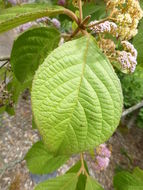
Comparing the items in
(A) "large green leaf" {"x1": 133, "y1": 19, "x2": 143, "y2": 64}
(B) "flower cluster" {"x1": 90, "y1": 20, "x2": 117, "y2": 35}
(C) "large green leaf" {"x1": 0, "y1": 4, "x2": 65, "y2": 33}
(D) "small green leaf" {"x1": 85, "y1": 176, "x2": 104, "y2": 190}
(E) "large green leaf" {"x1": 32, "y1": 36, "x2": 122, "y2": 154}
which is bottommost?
(D) "small green leaf" {"x1": 85, "y1": 176, "x2": 104, "y2": 190}

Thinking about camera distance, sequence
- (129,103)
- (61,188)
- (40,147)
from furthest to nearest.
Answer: (129,103) < (40,147) < (61,188)

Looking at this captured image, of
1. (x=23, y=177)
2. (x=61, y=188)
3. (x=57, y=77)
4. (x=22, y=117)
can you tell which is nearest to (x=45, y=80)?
(x=57, y=77)

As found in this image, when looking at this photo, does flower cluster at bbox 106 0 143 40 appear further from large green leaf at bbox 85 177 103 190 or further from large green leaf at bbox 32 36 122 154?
large green leaf at bbox 85 177 103 190

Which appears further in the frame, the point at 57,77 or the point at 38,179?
the point at 38,179

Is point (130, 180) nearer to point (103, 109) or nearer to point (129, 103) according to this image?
point (103, 109)

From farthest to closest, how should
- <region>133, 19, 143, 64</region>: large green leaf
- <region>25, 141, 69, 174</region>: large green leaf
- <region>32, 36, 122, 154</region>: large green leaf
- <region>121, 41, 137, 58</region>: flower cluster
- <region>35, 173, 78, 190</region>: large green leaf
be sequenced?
<region>25, 141, 69, 174</region>: large green leaf, <region>35, 173, 78, 190</region>: large green leaf, <region>133, 19, 143, 64</region>: large green leaf, <region>121, 41, 137, 58</region>: flower cluster, <region>32, 36, 122, 154</region>: large green leaf

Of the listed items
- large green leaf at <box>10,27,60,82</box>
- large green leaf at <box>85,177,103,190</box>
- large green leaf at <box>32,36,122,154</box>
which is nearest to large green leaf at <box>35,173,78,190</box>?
large green leaf at <box>85,177,103,190</box>
